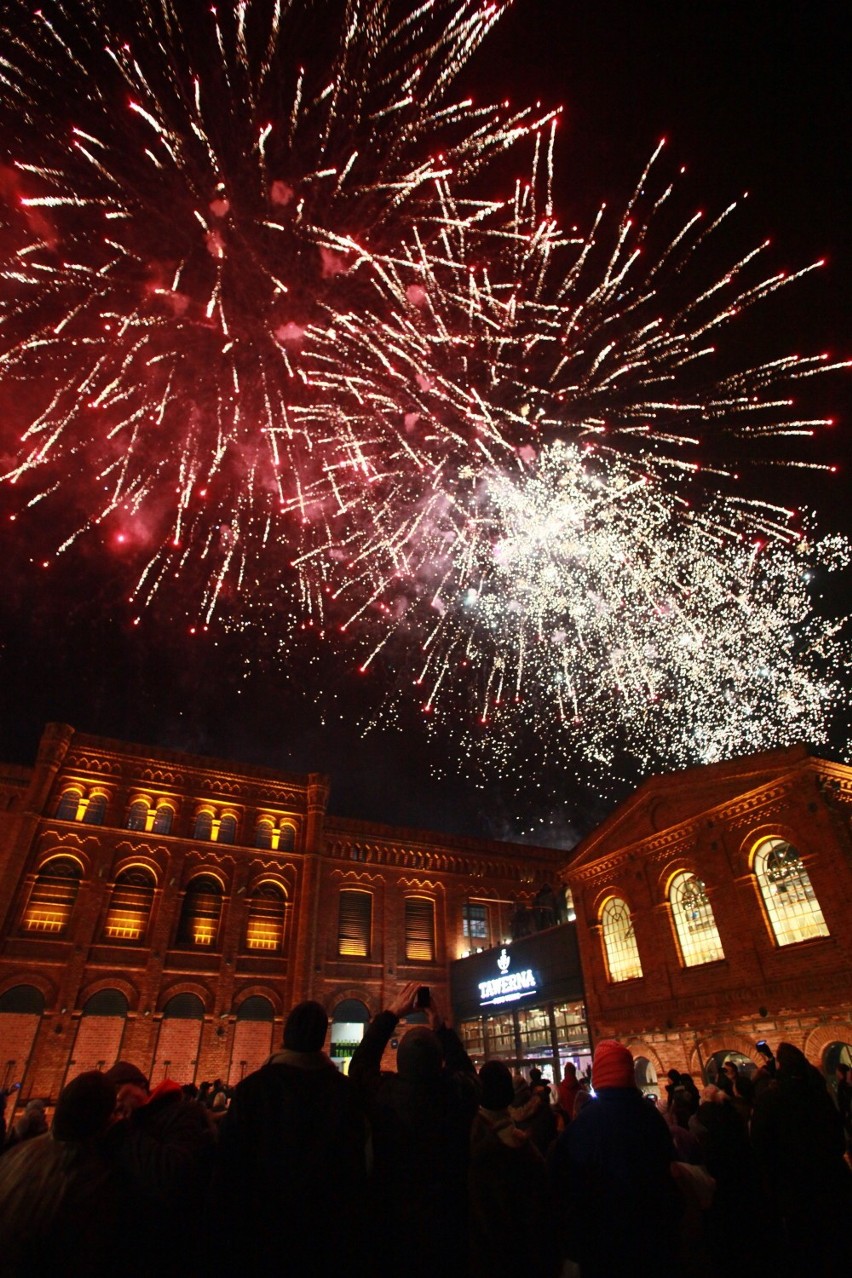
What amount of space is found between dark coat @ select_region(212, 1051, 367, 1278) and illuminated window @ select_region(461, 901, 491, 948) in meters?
27.6

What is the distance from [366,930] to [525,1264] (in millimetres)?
25420

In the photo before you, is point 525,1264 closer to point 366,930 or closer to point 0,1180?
point 0,1180

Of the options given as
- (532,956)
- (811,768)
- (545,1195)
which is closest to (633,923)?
(532,956)

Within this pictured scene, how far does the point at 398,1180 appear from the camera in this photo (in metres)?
3.21

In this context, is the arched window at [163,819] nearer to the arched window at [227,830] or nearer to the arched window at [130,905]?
the arched window at [130,905]

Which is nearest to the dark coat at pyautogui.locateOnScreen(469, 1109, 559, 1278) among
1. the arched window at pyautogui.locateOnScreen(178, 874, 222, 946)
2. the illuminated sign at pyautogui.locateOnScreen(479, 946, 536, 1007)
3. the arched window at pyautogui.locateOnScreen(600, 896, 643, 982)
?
the arched window at pyautogui.locateOnScreen(600, 896, 643, 982)

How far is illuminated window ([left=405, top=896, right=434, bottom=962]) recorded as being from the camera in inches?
1076

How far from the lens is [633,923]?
1908 centimetres

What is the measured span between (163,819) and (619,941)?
17088mm

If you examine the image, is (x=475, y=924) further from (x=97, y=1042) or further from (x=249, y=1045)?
(x=97, y=1042)

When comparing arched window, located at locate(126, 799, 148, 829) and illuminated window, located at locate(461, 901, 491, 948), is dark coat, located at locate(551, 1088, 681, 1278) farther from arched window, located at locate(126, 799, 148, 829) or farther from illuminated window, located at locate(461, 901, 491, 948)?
illuminated window, located at locate(461, 901, 491, 948)

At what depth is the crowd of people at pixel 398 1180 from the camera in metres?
2.57

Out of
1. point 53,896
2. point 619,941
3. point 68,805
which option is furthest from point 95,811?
point 619,941

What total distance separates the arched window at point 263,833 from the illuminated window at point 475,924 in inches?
354
